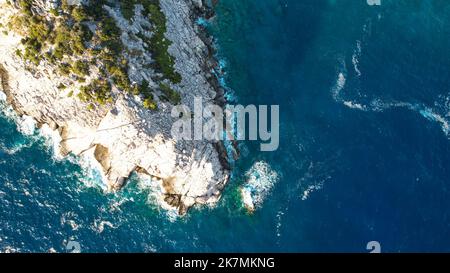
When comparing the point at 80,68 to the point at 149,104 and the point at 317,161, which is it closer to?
the point at 149,104

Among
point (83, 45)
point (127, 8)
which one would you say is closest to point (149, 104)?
point (83, 45)

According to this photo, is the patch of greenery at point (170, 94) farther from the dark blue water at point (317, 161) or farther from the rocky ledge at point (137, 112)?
the dark blue water at point (317, 161)

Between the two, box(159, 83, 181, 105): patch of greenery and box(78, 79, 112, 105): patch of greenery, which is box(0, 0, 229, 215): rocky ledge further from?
box(78, 79, 112, 105): patch of greenery

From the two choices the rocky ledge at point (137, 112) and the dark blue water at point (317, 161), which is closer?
the rocky ledge at point (137, 112)

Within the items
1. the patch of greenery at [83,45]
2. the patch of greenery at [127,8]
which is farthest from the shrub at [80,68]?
the patch of greenery at [127,8]

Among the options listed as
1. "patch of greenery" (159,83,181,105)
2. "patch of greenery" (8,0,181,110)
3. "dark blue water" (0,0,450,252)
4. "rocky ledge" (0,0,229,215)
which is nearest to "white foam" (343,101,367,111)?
"dark blue water" (0,0,450,252)
